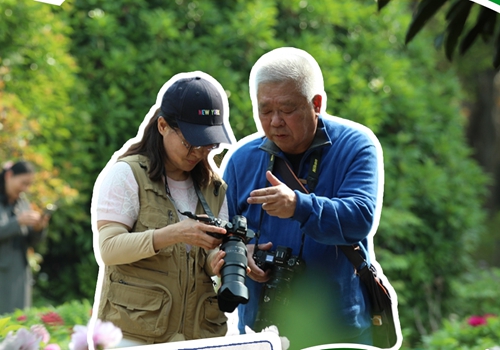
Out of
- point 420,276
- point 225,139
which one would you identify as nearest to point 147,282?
point 225,139

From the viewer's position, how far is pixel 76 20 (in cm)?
445

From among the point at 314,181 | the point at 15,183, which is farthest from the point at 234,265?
the point at 15,183

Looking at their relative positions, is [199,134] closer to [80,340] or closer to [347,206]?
[347,206]

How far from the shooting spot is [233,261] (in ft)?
9.55

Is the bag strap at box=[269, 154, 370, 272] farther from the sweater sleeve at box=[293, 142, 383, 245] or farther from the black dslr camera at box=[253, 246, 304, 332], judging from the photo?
the black dslr camera at box=[253, 246, 304, 332]

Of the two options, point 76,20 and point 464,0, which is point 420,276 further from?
point 76,20

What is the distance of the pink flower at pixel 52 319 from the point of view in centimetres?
420

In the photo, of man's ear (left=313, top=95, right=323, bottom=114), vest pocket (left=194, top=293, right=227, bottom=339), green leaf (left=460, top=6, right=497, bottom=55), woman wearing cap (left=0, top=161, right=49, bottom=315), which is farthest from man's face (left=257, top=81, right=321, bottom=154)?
woman wearing cap (left=0, top=161, right=49, bottom=315)

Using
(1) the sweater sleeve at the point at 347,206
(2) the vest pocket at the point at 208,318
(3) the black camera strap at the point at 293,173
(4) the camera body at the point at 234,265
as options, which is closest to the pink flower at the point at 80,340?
(2) the vest pocket at the point at 208,318

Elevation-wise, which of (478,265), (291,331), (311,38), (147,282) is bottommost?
(478,265)

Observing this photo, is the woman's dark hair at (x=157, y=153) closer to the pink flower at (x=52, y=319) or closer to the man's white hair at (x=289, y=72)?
the man's white hair at (x=289, y=72)

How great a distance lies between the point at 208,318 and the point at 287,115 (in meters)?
0.86

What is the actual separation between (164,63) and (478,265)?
26.3 ft

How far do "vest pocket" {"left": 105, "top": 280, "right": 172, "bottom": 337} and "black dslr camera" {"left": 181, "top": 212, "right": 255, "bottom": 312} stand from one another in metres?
0.22
